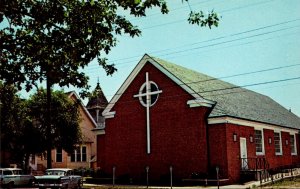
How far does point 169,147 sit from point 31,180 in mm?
11320

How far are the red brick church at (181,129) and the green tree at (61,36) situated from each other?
17.8 meters

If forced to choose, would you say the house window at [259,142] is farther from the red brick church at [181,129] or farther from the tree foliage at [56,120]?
the tree foliage at [56,120]

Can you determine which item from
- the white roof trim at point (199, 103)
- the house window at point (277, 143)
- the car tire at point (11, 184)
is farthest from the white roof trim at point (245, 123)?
the car tire at point (11, 184)

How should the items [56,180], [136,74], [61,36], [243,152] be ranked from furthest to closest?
1. [136,74]
2. [243,152]
3. [56,180]
4. [61,36]

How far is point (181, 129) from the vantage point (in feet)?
93.1

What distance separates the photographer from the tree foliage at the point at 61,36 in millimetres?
9219

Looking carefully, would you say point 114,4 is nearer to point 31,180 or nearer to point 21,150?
point 31,180

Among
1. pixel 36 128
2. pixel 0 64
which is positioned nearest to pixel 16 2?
pixel 0 64


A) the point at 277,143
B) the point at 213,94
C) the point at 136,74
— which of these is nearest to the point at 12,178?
the point at 136,74

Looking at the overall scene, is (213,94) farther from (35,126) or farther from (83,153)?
(83,153)

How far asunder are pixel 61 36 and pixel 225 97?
24412 mm

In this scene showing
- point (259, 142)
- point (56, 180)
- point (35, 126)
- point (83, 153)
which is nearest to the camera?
point (56, 180)

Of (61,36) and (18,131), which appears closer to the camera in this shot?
(61,36)

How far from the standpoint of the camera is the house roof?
28422 millimetres
